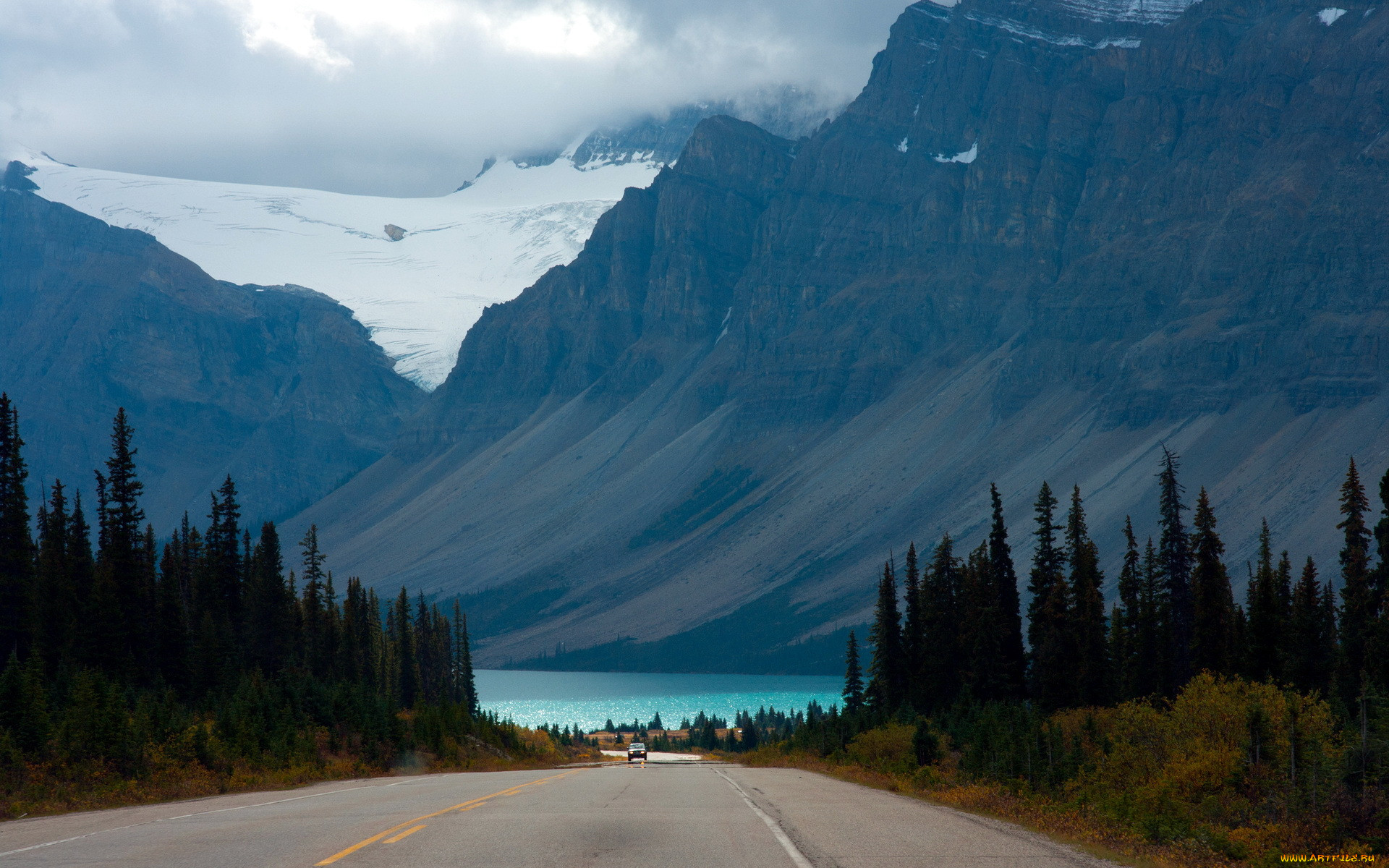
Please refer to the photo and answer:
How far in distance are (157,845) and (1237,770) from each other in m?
17.8

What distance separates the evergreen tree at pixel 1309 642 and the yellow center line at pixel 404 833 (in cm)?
5112

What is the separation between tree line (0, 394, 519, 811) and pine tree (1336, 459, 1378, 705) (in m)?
40.7

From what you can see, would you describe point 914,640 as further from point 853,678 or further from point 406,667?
point 406,667

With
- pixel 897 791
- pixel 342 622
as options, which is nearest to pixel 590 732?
pixel 342 622

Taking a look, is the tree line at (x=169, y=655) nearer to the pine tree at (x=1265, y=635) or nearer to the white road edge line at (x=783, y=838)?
the white road edge line at (x=783, y=838)

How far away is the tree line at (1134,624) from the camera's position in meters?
61.7

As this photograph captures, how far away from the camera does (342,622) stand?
9856cm

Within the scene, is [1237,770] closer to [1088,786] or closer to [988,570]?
[1088,786]

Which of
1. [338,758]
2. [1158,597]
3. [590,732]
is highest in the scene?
[1158,597]

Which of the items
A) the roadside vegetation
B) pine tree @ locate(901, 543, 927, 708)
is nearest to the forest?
the roadside vegetation

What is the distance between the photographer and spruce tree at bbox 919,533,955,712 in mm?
74188

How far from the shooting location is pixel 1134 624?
75688 millimetres

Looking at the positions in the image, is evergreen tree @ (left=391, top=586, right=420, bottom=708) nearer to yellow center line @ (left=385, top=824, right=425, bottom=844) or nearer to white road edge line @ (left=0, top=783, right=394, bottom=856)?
white road edge line @ (left=0, top=783, right=394, bottom=856)

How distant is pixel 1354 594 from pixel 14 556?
64.3 m
